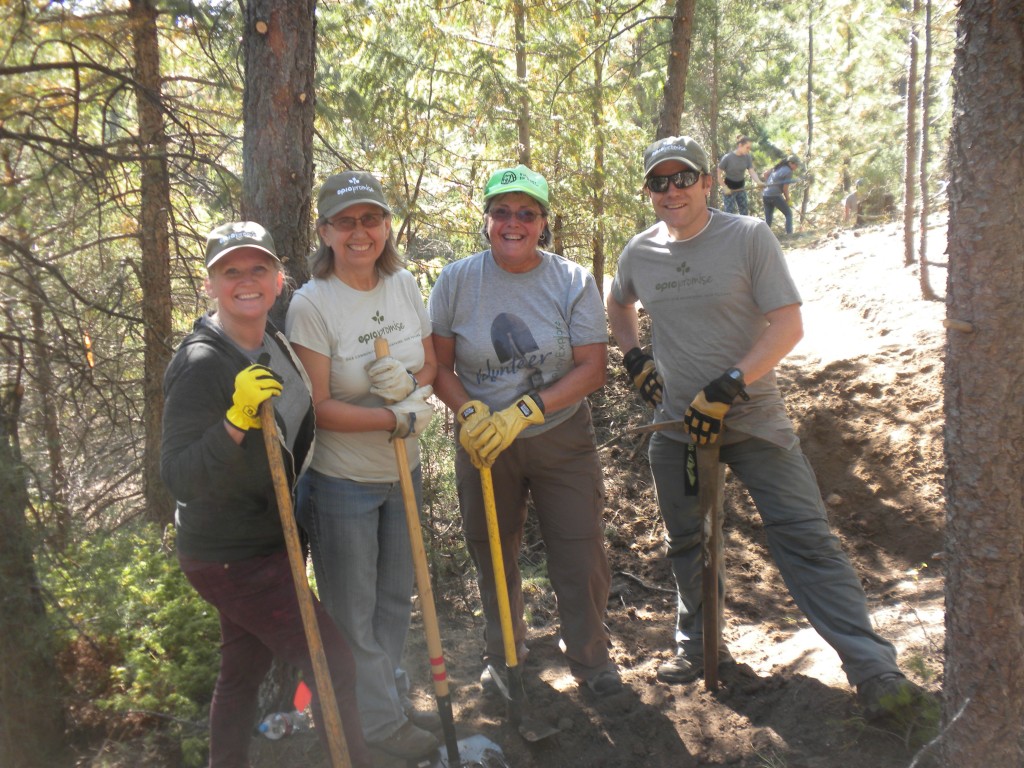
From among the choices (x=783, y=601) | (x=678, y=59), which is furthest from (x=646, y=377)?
(x=678, y=59)

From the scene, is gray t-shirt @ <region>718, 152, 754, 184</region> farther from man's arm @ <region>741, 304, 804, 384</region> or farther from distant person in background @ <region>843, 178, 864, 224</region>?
man's arm @ <region>741, 304, 804, 384</region>

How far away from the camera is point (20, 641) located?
12.3 ft

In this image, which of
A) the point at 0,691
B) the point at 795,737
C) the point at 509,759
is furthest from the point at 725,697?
the point at 0,691

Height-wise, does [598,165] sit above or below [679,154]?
above

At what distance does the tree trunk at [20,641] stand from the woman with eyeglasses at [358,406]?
59.1 inches

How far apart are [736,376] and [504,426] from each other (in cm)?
101

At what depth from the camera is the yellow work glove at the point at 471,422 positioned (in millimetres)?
3471

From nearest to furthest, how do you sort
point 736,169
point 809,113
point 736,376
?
1. point 736,376
2. point 736,169
3. point 809,113

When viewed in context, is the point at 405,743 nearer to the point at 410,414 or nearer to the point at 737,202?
the point at 410,414

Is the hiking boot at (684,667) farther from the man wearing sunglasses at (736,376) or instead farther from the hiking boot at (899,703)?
the hiking boot at (899,703)

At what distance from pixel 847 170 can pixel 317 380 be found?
21.9 meters

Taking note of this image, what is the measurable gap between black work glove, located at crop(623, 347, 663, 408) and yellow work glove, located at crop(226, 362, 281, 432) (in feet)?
6.35

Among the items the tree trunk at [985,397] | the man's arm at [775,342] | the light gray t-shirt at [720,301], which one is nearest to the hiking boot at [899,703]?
the tree trunk at [985,397]

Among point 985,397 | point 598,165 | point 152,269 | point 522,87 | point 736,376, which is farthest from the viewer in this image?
point 598,165
